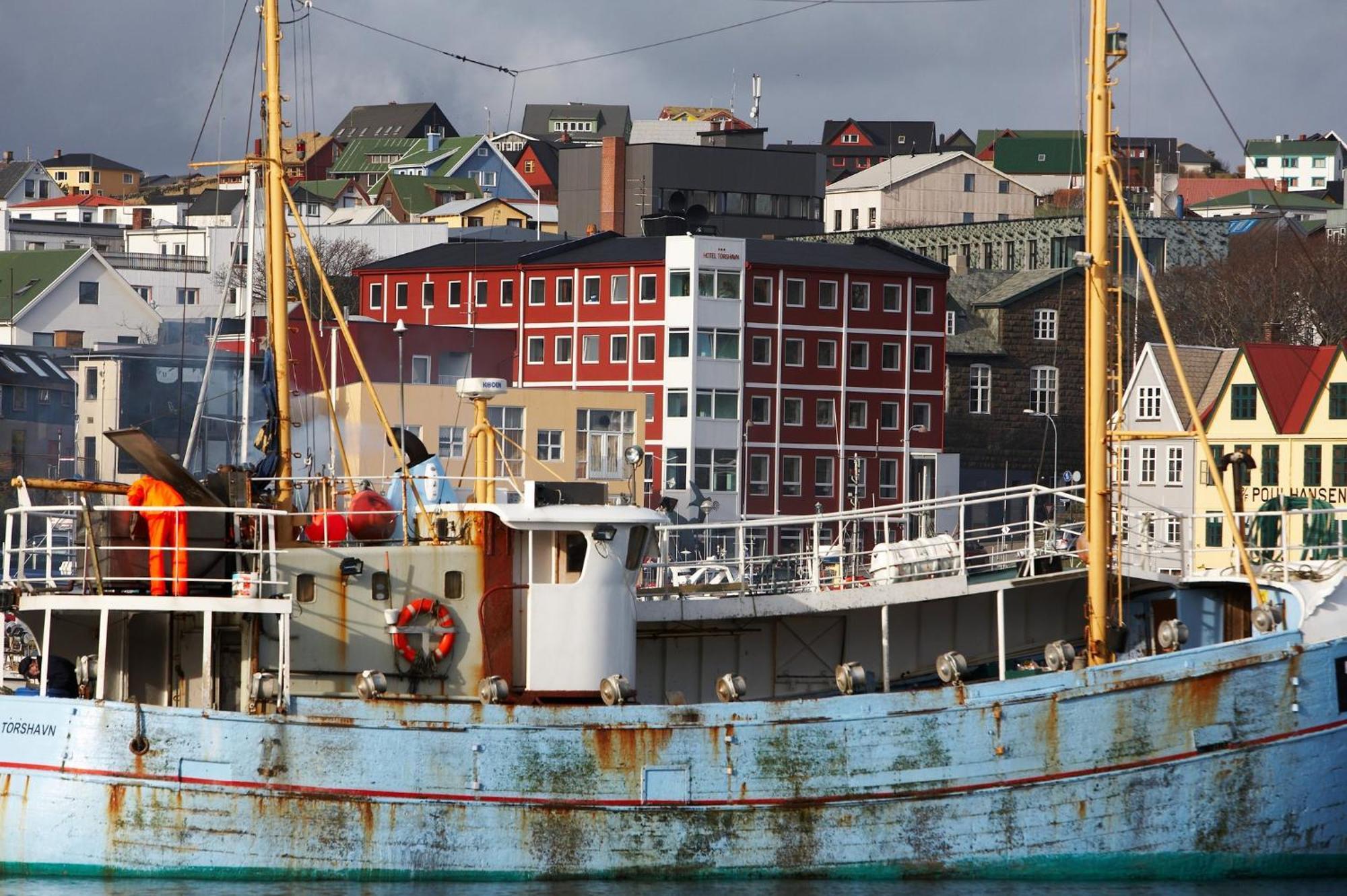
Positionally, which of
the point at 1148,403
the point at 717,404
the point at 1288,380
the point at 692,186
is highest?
the point at 692,186

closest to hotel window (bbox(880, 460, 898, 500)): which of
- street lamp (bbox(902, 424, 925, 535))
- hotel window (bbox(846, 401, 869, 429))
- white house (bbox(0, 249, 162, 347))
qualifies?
street lamp (bbox(902, 424, 925, 535))

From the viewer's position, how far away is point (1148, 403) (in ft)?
211

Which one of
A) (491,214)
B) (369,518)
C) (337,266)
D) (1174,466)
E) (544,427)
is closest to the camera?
(369,518)

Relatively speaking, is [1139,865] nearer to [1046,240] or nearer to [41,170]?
[1046,240]

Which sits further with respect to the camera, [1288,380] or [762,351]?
[762,351]

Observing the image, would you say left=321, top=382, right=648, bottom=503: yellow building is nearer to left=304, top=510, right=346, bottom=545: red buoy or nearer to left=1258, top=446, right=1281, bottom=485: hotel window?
left=1258, top=446, right=1281, bottom=485: hotel window

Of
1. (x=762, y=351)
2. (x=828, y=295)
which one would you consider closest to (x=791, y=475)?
(x=762, y=351)

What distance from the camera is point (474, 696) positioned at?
23.0m

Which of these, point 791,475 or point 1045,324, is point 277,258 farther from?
point 1045,324

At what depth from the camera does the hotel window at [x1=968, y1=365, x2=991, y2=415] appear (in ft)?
273

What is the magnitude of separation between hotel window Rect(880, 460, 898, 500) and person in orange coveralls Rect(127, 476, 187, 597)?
51.6 m

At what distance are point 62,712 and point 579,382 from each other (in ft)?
161

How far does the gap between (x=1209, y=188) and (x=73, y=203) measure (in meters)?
77.7

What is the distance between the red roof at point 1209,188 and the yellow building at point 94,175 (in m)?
78.0
